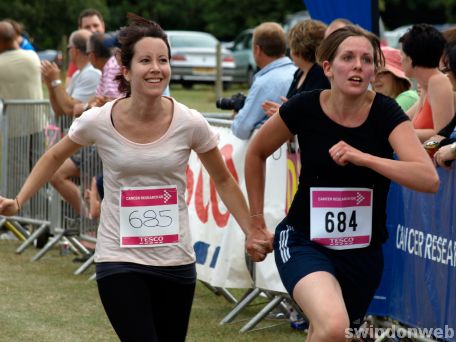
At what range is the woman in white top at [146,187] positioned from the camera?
5156mm

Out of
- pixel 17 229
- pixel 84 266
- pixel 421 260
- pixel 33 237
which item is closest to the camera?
pixel 421 260

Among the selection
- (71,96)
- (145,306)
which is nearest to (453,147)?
(145,306)

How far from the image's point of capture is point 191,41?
125 feet

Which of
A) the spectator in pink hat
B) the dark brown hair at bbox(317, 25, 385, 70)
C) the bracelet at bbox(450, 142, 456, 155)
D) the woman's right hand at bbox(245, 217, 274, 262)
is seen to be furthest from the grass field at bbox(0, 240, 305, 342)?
the dark brown hair at bbox(317, 25, 385, 70)

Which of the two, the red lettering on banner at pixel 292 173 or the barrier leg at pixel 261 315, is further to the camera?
the barrier leg at pixel 261 315

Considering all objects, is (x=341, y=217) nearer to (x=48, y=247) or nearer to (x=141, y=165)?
(x=141, y=165)

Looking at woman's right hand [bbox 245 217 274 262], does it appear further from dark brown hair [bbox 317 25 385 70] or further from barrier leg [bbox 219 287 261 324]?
barrier leg [bbox 219 287 261 324]

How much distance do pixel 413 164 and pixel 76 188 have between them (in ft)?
21.3

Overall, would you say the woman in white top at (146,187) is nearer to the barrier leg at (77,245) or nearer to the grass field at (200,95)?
the barrier leg at (77,245)

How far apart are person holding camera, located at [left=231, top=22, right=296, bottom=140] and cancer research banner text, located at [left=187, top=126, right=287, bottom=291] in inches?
7.0

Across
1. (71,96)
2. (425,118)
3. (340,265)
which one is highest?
(425,118)

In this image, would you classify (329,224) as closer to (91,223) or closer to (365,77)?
(365,77)

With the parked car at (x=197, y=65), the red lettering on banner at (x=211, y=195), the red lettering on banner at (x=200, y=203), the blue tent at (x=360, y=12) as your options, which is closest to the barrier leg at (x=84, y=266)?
the red lettering on banner at (x=211, y=195)

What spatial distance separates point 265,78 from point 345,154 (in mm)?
3681
